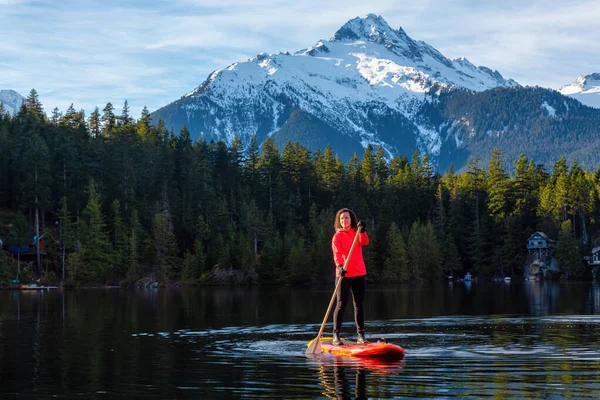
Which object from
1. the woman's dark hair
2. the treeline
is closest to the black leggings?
the woman's dark hair

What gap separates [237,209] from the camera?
144000 millimetres

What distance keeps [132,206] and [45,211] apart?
41.9 ft

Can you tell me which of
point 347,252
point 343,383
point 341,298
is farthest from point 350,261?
point 343,383

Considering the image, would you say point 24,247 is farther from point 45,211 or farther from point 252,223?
point 252,223

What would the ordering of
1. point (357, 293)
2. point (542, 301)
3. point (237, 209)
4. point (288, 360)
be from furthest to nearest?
point (237, 209) → point (542, 301) → point (357, 293) → point (288, 360)

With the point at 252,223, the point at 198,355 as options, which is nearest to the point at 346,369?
the point at 198,355

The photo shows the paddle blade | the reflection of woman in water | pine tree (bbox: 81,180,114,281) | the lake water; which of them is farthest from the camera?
pine tree (bbox: 81,180,114,281)

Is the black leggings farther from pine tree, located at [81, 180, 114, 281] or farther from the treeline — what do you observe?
pine tree, located at [81, 180, 114, 281]

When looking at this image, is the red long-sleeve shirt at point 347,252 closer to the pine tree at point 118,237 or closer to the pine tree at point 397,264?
the pine tree at point 118,237

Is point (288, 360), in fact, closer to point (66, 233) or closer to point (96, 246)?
point (96, 246)

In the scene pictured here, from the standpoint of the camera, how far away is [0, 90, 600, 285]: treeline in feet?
378

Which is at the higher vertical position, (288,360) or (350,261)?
(350,261)

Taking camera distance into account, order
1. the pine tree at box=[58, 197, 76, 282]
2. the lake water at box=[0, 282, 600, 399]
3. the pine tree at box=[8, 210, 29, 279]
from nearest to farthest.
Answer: the lake water at box=[0, 282, 600, 399] < the pine tree at box=[8, 210, 29, 279] < the pine tree at box=[58, 197, 76, 282]

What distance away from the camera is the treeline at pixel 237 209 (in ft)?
378
